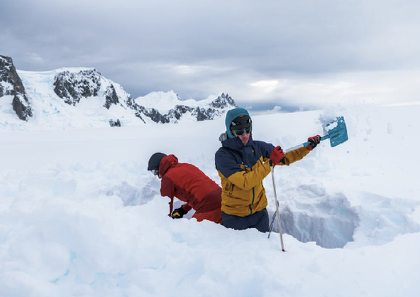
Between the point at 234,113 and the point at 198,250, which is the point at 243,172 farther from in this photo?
the point at 198,250

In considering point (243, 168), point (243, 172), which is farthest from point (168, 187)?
point (243, 172)

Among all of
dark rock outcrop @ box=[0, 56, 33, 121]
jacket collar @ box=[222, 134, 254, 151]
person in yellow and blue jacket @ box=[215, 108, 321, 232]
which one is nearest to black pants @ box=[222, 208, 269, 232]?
person in yellow and blue jacket @ box=[215, 108, 321, 232]

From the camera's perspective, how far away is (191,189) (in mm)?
4082

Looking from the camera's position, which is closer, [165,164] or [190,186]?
[190,186]

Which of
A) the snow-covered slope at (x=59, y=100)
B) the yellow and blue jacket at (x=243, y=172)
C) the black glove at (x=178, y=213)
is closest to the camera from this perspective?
the yellow and blue jacket at (x=243, y=172)

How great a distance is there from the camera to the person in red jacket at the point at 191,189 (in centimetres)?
397

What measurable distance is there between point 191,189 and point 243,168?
46.9 inches

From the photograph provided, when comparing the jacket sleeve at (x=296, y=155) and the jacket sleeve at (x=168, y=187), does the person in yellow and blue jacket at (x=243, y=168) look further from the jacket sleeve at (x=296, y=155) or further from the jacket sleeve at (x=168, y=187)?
the jacket sleeve at (x=168, y=187)

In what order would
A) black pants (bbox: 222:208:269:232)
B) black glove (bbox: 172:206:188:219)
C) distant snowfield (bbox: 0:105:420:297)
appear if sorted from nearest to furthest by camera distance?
1. distant snowfield (bbox: 0:105:420:297)
2. black pants (bbox: 222:208:269:232)
3. black glove (bbox: 172:206:188:219)

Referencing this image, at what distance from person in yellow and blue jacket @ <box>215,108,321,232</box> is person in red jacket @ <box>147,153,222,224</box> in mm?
585

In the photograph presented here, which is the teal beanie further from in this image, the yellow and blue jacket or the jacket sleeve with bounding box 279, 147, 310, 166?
the jacket sleeve with bounding box 279, 147, 310, 166

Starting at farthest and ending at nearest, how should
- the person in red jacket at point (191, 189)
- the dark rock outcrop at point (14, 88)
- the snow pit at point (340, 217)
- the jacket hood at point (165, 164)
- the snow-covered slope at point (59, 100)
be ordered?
1. the snow-covered slope at point (59, 100)
2. the dark rock outcrop at point (14, 88)
3. the jacket hood at point (165, 164)
4. the person in red jacket at point (191, 189)
5. the snow pit at point (340, 217)

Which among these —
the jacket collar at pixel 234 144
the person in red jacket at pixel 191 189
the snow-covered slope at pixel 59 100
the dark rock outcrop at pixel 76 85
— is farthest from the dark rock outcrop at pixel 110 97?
the jacket collar at pixel 234 144

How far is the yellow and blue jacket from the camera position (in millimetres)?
2881
